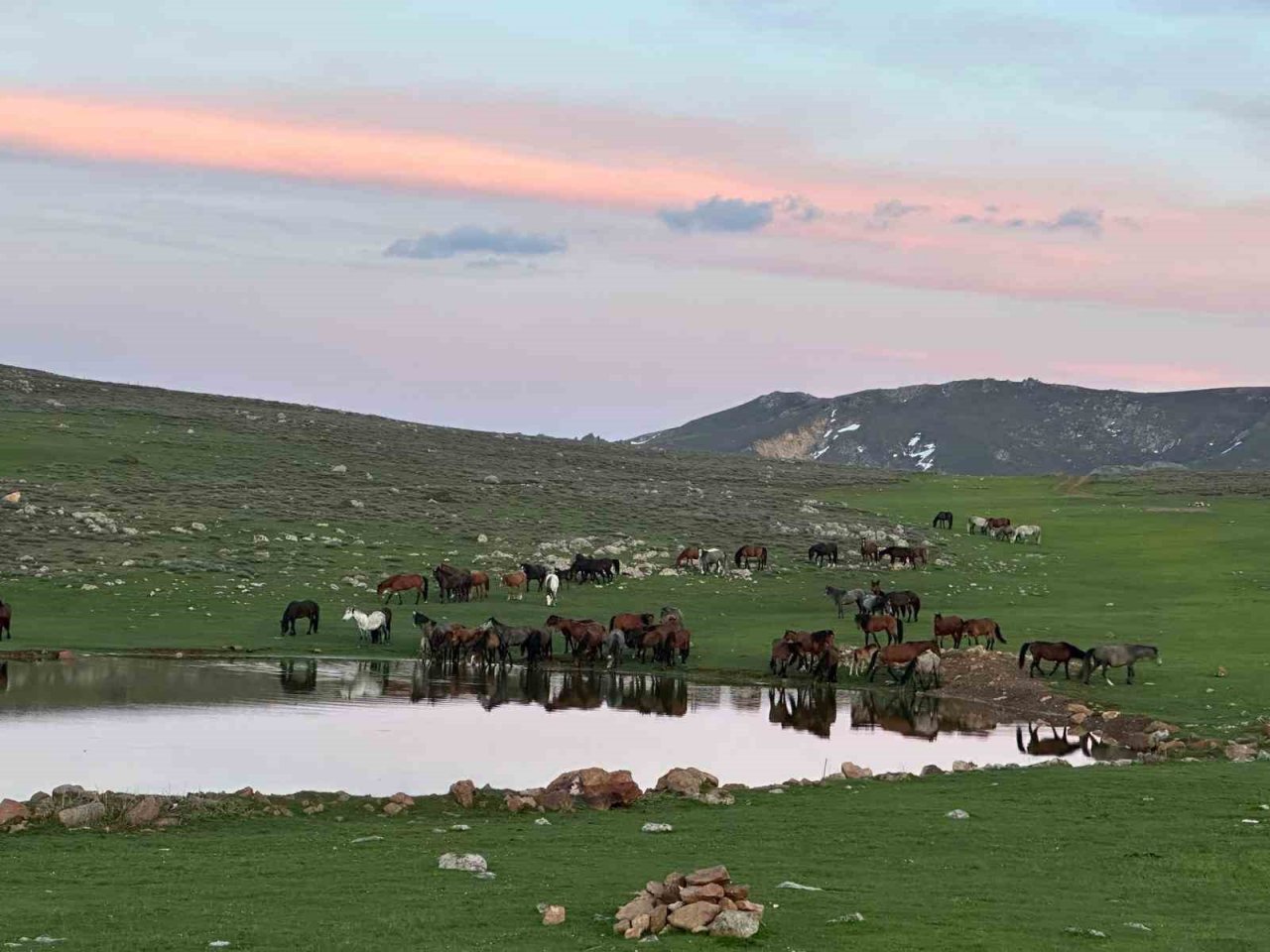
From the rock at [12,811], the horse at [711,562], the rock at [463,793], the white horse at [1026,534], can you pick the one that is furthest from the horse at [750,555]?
the rock at [12,811]

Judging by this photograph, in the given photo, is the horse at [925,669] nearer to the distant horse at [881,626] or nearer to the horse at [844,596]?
the distant horse at [881,626]

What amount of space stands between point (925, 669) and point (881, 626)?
5.43 m

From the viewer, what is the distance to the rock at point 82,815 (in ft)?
71.1

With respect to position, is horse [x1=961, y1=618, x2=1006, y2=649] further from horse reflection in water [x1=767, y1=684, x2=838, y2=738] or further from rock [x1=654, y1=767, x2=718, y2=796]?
rock [x1=654, y1=767, x2=718, y2=796]

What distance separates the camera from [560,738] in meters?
32.8

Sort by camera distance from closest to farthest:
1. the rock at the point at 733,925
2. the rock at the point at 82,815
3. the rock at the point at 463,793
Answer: the rock at the point at 733,925 → the rock at the point at 82,815 → the rock at the point at 463,793

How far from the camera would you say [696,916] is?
1499 cm

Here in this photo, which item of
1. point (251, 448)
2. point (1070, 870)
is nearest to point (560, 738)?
point (1070, 870)

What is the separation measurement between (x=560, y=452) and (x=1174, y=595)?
54.2m

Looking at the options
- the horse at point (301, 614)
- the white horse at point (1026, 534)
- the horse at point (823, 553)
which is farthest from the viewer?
the white horse at point (1026, 534)

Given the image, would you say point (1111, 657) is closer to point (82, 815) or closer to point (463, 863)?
point (463, 863)

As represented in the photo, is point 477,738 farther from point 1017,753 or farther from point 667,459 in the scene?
point 667,459

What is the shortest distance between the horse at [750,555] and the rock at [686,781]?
38802 mm

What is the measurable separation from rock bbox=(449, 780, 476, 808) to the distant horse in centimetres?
2487
